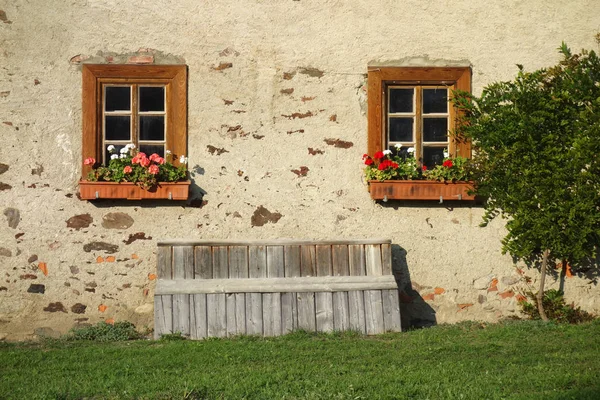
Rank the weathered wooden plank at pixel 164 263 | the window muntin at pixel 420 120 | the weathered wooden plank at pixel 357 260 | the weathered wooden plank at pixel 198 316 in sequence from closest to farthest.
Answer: the weathered wooden plank at pixel 198 316 < the weathered wooden plank at pixel 164 263 < the weathered wooden plank at pixel 357 260 < the window muntin at pixel 420 120

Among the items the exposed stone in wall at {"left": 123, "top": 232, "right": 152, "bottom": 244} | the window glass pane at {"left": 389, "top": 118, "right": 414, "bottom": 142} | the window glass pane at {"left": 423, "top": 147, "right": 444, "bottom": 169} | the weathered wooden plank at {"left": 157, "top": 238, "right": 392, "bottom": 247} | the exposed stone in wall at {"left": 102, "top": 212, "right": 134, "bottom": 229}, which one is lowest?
the weathered wooden plank at {"left": 157, "top": 238, "right": 392, "bottom": 247}

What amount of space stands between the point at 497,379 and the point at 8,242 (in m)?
5.02

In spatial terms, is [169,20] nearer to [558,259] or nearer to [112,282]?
[112,282]

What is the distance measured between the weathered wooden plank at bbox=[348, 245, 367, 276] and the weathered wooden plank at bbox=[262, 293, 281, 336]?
82cm

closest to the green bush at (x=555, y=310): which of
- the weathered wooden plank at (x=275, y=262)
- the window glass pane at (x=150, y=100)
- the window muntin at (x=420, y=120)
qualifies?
the window muntin at (x=420, y=120)

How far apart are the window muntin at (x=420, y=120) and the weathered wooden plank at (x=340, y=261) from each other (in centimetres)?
127

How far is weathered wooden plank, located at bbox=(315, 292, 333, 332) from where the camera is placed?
8023 millimetres

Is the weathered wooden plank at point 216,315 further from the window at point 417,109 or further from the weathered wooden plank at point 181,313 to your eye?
the window at point 417,109

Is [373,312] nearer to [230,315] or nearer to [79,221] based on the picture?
[230,315]

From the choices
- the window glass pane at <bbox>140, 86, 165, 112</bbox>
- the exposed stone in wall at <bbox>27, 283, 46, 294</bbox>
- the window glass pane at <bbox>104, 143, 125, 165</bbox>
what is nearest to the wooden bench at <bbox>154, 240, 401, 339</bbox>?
the window glass pane at <bbox>104, 143, 125, 165</bbox>

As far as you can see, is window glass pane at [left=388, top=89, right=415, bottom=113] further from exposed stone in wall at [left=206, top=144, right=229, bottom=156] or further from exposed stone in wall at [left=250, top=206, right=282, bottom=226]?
exposed stone in wall at [left=206, top=144, right=229, bottom=156]

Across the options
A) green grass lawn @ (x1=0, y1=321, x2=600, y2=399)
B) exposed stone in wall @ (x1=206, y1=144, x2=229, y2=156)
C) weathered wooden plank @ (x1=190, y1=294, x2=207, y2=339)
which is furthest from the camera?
exposed stone in wall @ (x1=206, y1=144, x2=229, y2=156)

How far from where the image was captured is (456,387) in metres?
5.70

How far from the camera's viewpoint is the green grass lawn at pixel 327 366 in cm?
561
